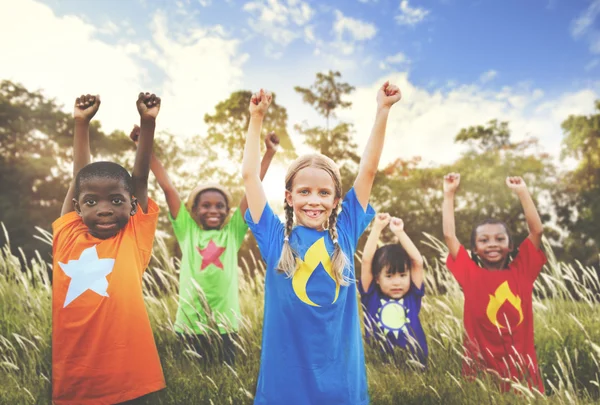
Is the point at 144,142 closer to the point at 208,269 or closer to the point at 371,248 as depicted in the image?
the point at 208,269

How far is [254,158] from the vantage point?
203 cm

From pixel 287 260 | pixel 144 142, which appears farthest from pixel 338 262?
pixel 144 142

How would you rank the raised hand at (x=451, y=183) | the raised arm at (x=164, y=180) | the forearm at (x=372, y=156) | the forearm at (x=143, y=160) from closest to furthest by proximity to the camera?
1. the forearm at (x=372, y=156)
2. the forearm at (x=143, y=160)
3. the raised arm at (x=164, y=180)
4. the raised hand at (x=451, y=183)

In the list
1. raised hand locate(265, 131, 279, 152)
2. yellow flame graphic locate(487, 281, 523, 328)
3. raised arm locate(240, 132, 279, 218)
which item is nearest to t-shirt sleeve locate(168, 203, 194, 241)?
raised arm locate(240, 132, 279, 218)

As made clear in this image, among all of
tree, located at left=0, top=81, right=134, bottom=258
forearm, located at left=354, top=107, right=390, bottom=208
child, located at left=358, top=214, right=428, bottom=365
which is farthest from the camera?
tree, located at left=0, top=81, right=134, bottom=258

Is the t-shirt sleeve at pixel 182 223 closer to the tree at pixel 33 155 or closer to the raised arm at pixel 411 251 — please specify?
the raised arm at pixel 411 251

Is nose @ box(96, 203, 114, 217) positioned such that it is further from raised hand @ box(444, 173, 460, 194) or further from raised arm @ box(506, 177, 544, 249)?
raised arm @ box(506, 177, 544, 249)

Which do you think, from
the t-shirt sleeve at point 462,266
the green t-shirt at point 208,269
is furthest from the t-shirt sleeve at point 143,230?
the t-shirt sleeve at point 462,266

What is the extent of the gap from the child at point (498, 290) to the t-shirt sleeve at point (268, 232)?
1658 mm

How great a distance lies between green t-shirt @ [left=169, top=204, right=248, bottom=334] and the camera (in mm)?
3500

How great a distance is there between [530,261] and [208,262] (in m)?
2.45

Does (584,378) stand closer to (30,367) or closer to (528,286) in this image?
(528,286)

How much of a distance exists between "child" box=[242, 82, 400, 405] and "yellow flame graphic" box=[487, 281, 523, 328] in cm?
146

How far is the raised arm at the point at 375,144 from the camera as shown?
209 cm
